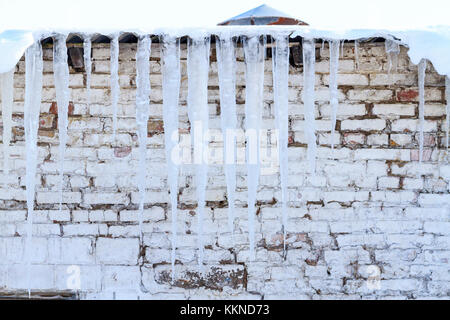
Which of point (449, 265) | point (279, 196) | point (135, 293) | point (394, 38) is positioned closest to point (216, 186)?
point (279, 196)

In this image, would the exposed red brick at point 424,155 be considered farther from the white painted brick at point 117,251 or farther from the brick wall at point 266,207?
the white painted brick at point 117,251

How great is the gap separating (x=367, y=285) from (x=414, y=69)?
138 cm

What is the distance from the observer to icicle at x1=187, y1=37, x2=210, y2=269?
2625 millimetres

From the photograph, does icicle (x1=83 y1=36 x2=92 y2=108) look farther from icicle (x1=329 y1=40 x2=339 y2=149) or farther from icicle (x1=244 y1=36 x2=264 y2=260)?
icicle (x1=329 y1=40 x2=339 y2=149)

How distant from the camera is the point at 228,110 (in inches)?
105

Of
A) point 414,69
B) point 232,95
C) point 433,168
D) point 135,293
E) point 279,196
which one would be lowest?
point 135,293

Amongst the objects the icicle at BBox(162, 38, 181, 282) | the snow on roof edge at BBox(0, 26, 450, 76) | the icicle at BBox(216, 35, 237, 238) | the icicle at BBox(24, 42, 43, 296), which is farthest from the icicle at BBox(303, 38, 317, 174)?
the icicle at BBox(24, 42, 43, 296)

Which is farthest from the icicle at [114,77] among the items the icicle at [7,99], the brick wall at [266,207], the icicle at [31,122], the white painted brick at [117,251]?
the white painted brick at [117,251]

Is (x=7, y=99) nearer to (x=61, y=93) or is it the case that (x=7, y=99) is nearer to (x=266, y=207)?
(x=61, y=93)

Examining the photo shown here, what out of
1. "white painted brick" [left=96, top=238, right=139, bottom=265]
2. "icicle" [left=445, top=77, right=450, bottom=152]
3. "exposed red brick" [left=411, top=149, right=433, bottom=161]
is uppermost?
"icicle" [left=445, top=77, right=450, bottom=152]

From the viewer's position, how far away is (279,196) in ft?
9.11

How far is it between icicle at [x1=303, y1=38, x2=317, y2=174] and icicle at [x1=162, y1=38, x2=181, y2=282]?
772 millimetres

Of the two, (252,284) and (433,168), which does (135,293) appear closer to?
(252,284)

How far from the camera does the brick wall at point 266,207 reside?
2748 millimetres
